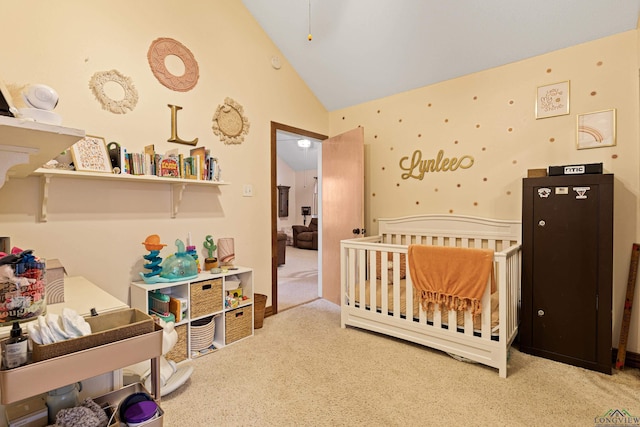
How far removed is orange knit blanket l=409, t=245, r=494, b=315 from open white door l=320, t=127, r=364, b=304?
1027mm

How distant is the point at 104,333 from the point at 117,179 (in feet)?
4.71

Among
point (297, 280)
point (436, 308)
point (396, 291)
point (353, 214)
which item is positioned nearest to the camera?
point (436, 308)

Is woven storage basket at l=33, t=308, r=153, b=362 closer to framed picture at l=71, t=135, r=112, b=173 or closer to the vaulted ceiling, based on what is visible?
framed picture at l=71, t=135, r=112, b=173

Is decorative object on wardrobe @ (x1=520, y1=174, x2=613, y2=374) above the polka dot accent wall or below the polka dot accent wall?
below

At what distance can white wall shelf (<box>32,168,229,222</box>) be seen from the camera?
1.80 meters

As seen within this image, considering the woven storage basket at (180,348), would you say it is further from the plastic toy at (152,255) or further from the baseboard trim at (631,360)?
the baseboard trim at (631,360)

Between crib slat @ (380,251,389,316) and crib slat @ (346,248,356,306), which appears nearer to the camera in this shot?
crib slat @ (380,251,389,316)

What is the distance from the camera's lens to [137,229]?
2.29m

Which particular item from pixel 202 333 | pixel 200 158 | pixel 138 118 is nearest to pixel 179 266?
pixel 202 333

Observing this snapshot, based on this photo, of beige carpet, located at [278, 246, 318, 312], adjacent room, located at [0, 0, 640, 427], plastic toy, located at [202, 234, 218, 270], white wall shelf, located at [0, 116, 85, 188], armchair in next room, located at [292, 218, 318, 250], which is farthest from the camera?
armchair in next room, located at [292, 218, 318, 250]

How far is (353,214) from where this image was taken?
11.0 feet

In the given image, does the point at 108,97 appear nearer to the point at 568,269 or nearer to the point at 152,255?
the point at 152,255

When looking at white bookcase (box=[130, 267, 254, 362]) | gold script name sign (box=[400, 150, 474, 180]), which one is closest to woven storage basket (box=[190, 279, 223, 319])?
white bookcase (box=[130, 267, 254, 362])

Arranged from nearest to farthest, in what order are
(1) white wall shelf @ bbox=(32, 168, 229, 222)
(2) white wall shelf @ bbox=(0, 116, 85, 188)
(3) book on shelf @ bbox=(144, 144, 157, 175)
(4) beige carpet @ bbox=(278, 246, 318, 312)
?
(2) white wall shelf @ bbox=(0, 116, 85, 188)
(1) white wall shelf @ bbox=(32, 168, 229, 222)
(3) book on shelf @ bbox=(144, 144, 157, 175)
(4) beige carpet @ bbox=(278, 246, 318, 312)
